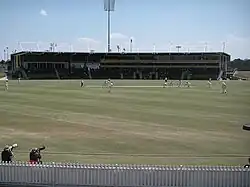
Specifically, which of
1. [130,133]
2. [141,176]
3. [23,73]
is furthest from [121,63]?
[141,176]

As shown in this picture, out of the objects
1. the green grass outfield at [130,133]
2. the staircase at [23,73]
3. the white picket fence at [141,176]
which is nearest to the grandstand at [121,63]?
the staircase at [23,73]

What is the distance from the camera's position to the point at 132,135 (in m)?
25.0

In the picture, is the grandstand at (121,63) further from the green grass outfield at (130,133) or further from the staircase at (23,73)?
the green grass outfield at (130,133)

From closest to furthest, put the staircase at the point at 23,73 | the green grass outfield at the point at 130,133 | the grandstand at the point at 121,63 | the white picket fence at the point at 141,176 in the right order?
the white picket fence at the point at 141,176
the green grass outfield at the point at 130,133
the staircase at the point at 23,73
the grandstand at the point at 121,63

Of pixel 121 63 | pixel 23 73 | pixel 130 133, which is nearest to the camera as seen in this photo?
pixel 130 133

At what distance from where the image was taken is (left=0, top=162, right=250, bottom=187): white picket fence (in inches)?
524

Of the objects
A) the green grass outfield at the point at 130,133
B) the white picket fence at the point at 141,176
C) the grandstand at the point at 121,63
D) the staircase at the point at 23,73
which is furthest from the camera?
the grandstand at the point at 121,63

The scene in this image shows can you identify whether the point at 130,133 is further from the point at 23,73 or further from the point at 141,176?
the point at 23,73

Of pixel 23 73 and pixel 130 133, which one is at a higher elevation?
pixel 23 73

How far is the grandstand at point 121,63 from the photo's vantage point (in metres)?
140

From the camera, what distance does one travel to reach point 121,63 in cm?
14550

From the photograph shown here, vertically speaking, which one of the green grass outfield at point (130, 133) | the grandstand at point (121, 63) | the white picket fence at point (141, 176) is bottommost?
the green grass outfield at point (130, 133)

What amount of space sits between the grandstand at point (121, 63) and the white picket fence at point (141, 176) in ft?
409

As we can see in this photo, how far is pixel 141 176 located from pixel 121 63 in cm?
13270
